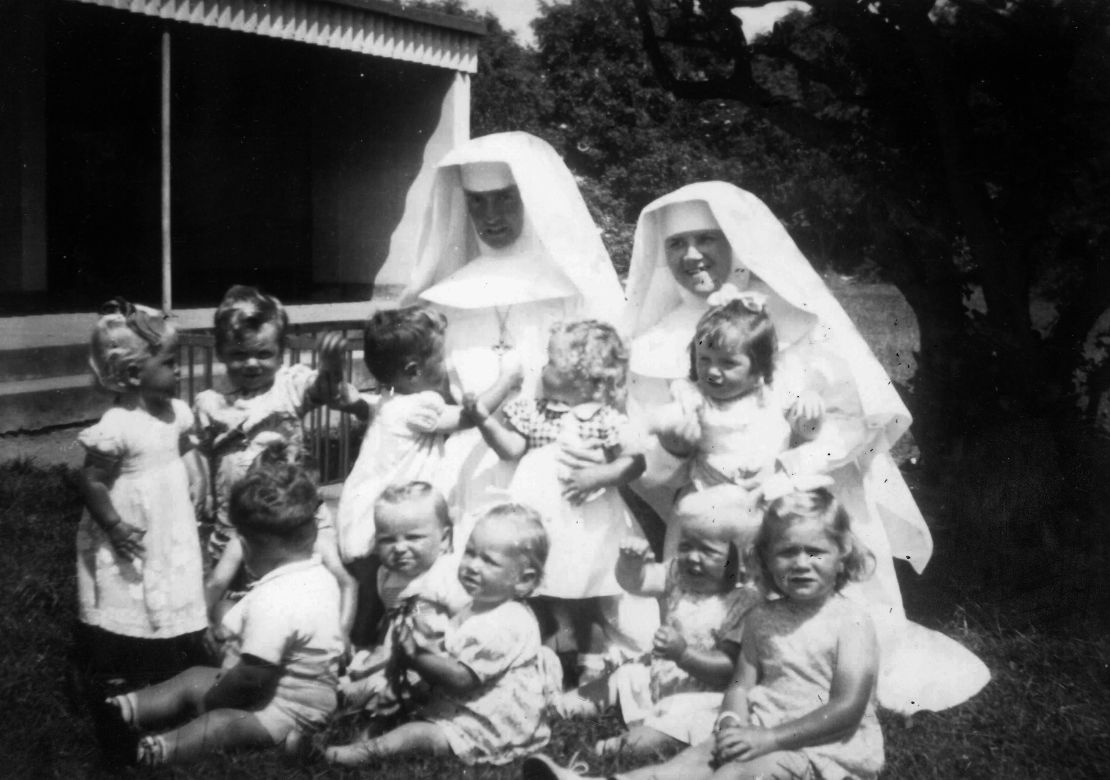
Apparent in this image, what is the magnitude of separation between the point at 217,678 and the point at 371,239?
1188 cm

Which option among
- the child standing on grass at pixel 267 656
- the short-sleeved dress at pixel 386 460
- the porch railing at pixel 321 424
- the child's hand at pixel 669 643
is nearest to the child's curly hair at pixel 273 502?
the child standing on grass at pixel 267 656

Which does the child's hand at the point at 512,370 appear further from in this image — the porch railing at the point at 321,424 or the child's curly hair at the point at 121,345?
the porch railing at the point at 321,424

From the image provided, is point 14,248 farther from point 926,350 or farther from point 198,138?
point 926,350

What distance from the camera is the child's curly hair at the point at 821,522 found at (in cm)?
328

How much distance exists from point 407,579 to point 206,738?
845 millimetres

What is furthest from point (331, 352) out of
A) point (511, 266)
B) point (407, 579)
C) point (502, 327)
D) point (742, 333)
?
point (742, 333)

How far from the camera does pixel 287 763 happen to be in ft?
11.3

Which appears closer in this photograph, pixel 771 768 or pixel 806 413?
pixel 771 768

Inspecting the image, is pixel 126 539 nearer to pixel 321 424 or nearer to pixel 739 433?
pixel 739 433

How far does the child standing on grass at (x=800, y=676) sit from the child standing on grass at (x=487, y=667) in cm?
26

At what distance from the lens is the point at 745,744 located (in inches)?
124

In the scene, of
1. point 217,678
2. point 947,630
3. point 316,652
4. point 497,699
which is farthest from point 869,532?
point 217,678

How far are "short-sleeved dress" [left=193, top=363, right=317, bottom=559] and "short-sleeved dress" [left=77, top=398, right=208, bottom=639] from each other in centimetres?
22

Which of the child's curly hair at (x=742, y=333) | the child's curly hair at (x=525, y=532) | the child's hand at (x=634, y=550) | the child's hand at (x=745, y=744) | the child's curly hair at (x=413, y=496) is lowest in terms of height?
the child's hand at (x=745, y=744)
